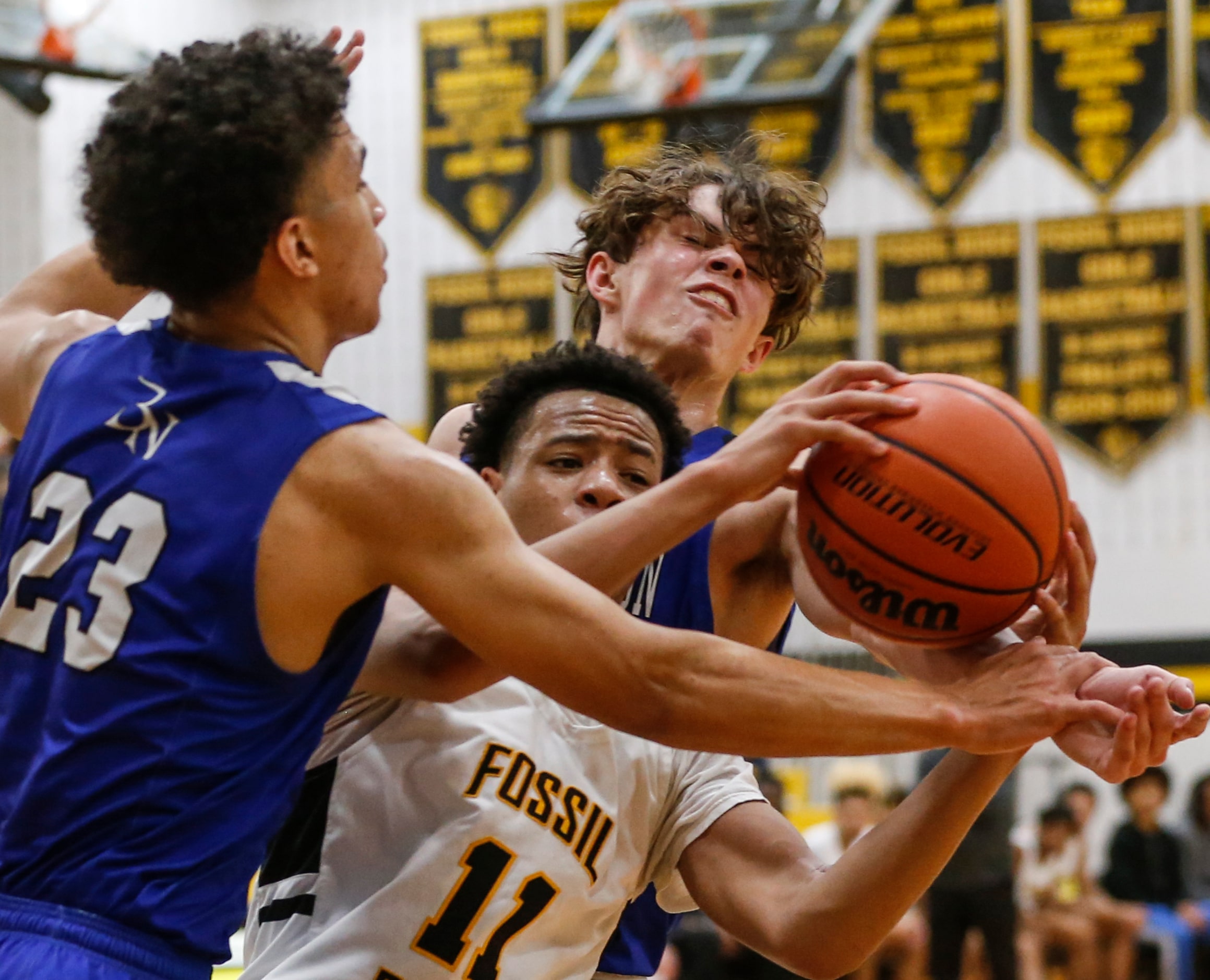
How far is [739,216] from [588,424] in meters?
1.25

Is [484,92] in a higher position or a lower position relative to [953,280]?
higher

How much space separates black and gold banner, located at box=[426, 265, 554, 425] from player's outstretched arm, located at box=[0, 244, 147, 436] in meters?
10.8

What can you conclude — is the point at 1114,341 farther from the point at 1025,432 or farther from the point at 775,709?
the point at 775,709

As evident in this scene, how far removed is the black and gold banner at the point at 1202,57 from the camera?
12.4 m

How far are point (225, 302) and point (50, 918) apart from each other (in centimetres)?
97

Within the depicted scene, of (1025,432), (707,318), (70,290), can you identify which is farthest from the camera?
(707,318)

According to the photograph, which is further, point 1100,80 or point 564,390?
point 1100,80

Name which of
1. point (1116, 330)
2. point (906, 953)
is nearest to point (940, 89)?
point (1116, 330)

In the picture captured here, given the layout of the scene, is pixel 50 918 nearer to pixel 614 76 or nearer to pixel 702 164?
pixel 702 164

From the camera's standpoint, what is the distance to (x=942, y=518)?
2725 mm

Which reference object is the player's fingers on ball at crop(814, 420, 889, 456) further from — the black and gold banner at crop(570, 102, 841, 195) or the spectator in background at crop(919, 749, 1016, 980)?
the black and gold banner at crop(570, 102, 841, 195)

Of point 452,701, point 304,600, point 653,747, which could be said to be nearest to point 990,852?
point 653,747

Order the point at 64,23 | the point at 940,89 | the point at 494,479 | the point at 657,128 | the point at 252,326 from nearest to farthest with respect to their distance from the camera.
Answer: the point at 252,326 → the point at 494,479 → the point at 64,23 → the point at 940,89 → the point at 657,128

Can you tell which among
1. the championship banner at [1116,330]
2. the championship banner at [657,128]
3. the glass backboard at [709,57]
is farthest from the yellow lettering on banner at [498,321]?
the championship banner at [1116,330]
